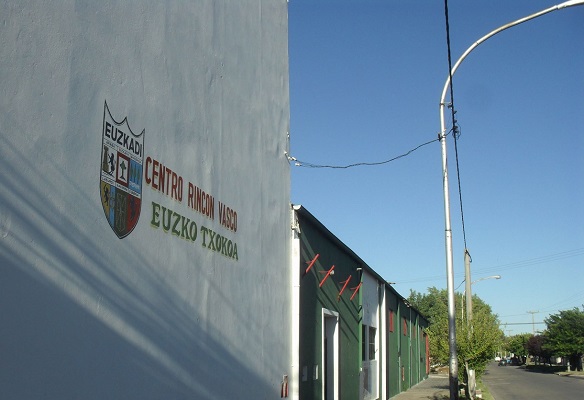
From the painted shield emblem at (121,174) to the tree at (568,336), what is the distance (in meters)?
72.1

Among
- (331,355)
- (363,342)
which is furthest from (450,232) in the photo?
(363,342)

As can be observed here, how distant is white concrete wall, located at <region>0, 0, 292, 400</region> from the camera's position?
540 cm

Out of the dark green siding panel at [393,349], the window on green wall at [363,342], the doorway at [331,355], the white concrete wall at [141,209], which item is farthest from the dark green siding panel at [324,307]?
the dark green siding panel at [393,349]

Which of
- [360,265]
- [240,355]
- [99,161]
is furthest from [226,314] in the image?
[360,265]

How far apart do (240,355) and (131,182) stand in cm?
403

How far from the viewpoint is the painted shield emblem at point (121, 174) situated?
659 cm

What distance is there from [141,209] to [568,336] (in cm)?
7387

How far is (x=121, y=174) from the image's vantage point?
688 cm

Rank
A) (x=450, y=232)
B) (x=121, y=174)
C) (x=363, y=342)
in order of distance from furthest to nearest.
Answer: (x=363, y=342)
(x=450, y=232)
(x=121, y=174)

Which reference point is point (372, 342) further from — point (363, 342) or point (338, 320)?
point (338, 320)

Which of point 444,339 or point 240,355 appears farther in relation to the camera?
point 444,339

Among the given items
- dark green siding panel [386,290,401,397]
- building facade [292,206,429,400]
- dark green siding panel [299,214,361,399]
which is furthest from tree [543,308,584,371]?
dark green siding panel [299,214,361,399]

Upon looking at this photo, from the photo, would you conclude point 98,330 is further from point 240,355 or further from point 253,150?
point 253,150

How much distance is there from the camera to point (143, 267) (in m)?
7.25
